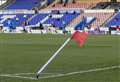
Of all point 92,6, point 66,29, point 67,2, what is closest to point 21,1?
point 67,2

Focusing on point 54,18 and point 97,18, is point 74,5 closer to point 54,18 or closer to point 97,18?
point 54,18

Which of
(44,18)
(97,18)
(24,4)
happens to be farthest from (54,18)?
(24,4)

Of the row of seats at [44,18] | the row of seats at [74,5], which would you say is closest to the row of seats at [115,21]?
the row of seats at [44,18]

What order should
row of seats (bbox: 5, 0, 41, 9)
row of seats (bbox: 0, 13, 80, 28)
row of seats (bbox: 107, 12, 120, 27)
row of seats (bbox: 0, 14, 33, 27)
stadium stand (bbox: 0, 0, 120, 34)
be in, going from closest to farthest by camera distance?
row of seats (bbox: 107, 12, 120, 27), stadium stand (bbox: 0, 0, 120, 34), row of seats (bbox: 0, 13, 80, 28), row of seats (bbox: 0, 14, 33, 27), row of seats (bbox: 5, 0, 41, 9)

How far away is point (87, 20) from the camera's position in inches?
2835

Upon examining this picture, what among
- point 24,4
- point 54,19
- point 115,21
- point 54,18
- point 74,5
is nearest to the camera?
point 115,21

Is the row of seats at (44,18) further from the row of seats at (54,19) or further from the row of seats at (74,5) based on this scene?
the row of seats at (74,5)

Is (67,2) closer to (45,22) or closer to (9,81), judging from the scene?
(45,22)

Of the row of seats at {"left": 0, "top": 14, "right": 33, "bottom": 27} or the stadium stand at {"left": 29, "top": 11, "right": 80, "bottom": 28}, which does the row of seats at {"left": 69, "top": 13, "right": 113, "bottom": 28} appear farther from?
the row of seats at {"left": 0, "top": 14, "right": 33, "bottom": 27}

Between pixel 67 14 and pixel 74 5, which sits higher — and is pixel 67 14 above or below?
below

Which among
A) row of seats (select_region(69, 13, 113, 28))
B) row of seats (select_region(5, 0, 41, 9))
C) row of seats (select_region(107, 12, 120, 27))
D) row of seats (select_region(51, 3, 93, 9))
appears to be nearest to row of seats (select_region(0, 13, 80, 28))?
row of seats (select_region(69, 13, 113, 28))

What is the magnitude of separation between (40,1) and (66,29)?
16171 millimetres

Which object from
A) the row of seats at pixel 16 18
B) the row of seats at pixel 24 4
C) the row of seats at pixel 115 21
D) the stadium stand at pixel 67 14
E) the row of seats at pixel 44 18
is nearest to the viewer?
the row of seats at pixel 115 21

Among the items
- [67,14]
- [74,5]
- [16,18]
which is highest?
[74,5]
